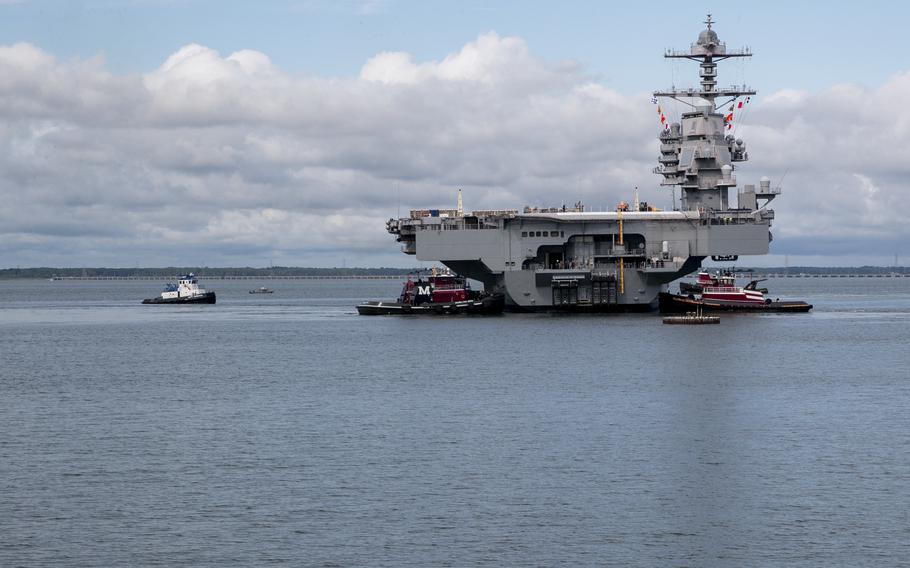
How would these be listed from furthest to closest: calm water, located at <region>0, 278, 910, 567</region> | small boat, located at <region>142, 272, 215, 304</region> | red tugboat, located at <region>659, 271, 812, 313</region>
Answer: small boat, located at <region>142, 272, 215, 304</region> → red tugboat, located at <region>659, 271, 812, 313</region> → calm water, located at <region>0, 278, 910, 567</region>

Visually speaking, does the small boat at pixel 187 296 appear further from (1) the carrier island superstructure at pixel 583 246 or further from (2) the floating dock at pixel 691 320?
(2) the floating dock at pixel 691 320

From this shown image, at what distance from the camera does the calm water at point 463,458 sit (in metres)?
18.8

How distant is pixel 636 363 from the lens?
43.2 meters

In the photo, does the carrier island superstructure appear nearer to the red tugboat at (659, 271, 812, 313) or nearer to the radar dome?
the red tugboat at (659, 271, 812, 313)

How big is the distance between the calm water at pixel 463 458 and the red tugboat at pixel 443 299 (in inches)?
833

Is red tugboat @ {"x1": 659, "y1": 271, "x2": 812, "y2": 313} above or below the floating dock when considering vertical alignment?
above

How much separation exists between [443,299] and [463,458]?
47.7 metres

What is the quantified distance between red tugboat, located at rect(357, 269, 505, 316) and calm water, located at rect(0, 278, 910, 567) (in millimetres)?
21147

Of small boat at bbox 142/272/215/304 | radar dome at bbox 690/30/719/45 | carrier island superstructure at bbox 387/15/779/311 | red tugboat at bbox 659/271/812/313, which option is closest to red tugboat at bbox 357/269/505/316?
carrier island superstructure at bbox 387/15/779/311

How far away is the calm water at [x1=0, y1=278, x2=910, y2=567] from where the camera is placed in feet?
61.5

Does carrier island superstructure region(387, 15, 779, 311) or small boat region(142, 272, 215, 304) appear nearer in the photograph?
carrier island superstructure region(387, 15, 779, 311)

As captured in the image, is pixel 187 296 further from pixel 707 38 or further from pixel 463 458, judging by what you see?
pixel 463 458

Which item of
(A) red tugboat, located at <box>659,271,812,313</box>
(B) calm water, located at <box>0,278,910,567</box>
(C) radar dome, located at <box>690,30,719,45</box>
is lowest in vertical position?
(B) calm water, located at <box>0,278,910,567</box>

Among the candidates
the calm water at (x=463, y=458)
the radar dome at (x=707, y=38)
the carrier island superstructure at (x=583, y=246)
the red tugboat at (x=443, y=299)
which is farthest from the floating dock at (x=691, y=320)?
the radar dome at (x=707, y=38)
